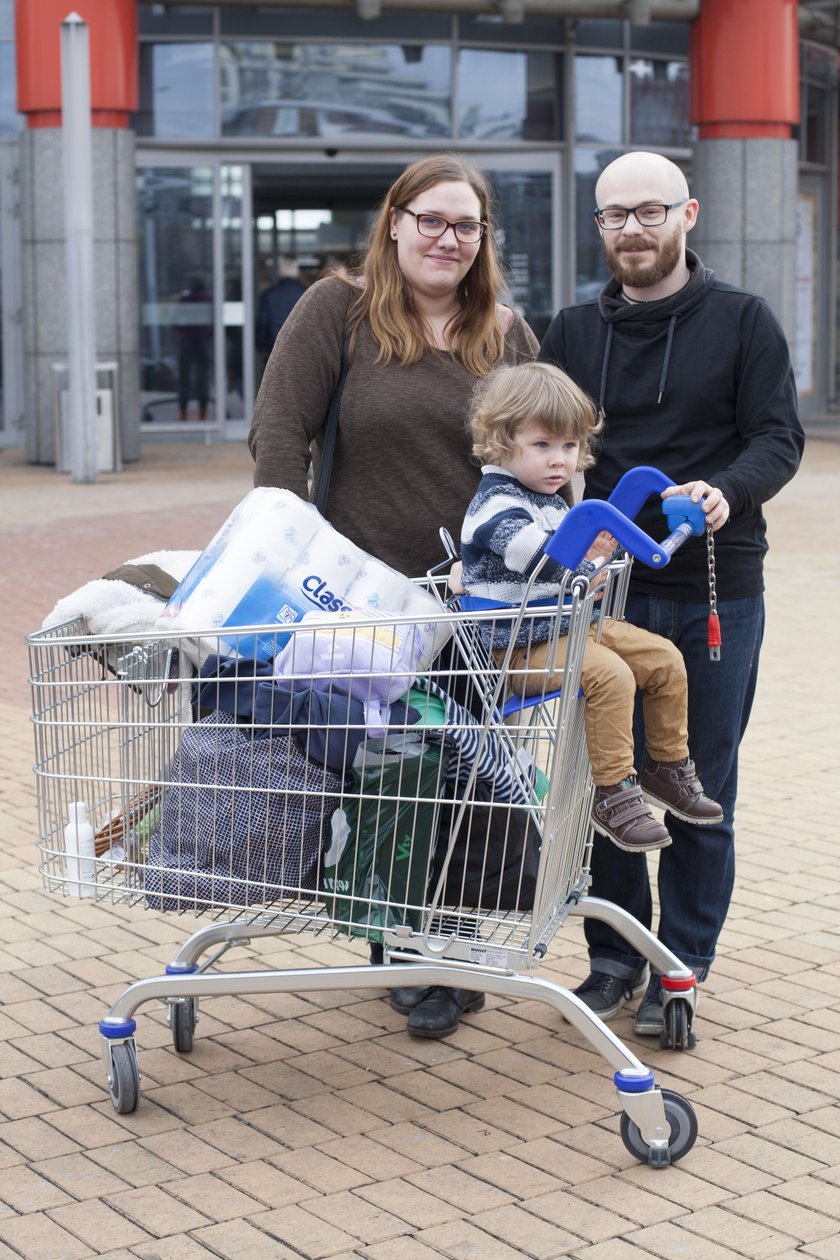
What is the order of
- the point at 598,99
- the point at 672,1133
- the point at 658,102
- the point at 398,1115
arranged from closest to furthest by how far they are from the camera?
the point at 672,1133 < the point at 398,1115 < the point at 598,99 < the point at 658,102

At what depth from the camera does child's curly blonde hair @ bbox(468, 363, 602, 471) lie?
3531mm

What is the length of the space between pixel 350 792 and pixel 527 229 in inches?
688

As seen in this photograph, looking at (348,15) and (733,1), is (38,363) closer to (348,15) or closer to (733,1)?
(348,15)

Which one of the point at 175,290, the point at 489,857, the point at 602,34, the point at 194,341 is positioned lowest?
the point at 489,857

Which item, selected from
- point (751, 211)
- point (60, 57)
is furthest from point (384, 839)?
point (751, 211)

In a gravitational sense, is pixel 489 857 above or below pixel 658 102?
below

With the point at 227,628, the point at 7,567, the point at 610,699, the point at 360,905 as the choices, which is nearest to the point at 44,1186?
the point at 360,905

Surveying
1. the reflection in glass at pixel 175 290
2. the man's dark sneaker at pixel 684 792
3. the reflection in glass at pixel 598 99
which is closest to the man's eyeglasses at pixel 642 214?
the man's dark sneaker at pixel 684 792

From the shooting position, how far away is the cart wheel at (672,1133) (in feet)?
11.5

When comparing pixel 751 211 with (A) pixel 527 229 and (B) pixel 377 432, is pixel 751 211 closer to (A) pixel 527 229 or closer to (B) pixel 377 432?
(A) pixel 527 229

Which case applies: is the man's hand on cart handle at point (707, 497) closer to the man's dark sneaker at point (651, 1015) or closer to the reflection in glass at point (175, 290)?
the man's dark sneaker at point (651, 1015)

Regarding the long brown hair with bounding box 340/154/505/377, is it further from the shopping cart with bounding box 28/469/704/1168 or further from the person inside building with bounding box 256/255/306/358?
the person inside building with bounding box 256/255/306/358

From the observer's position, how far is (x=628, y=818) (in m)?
3.61

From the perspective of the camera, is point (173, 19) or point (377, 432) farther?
point (173, 19)
